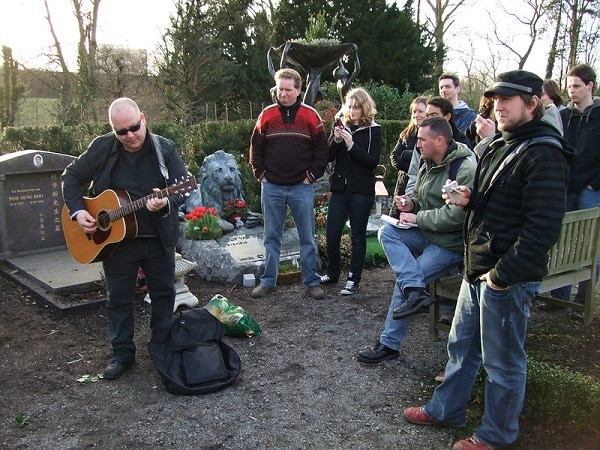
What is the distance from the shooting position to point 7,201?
20.7 ft

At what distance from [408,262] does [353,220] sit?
1.83 m

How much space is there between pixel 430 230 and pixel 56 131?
27.3 ft

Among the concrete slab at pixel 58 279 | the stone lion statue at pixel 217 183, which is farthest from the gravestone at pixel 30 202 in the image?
the stone lion statue at pixel 217 183

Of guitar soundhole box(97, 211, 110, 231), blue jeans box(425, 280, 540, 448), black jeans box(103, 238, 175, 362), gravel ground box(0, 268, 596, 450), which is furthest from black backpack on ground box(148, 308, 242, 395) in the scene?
blue jeans box(425, 280, 540, 448)

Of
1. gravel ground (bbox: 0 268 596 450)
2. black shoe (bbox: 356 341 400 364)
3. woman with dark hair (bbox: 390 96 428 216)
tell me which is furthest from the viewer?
woman with dark hair (bbox: 390 96 428 216)

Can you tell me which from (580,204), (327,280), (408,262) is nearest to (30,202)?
(327,280)

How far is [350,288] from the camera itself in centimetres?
560

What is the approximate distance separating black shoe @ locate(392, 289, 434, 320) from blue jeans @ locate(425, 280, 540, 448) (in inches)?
24.7

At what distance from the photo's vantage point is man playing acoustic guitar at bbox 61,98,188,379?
3.80 metres

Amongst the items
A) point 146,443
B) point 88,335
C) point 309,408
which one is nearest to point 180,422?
point 146,443

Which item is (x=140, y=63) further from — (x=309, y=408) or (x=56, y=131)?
(x=309, y=408)

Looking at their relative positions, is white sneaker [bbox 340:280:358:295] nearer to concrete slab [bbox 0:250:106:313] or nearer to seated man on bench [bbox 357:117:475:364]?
seated man on bench [bbox 357:117:475:364]

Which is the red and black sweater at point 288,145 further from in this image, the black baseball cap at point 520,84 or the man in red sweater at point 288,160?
the black baseball cap at point 520,84

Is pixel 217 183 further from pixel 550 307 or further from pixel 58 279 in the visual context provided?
pixel 550 307
